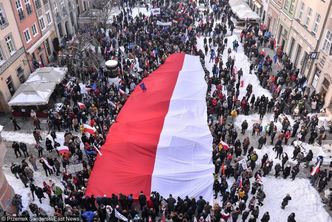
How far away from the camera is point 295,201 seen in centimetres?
1848

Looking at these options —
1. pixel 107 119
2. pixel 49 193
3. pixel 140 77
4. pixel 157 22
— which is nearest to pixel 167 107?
pixel 107 119

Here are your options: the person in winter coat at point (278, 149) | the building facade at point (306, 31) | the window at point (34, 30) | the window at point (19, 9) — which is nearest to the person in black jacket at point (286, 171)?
the person in winter coat at point (278, 149)

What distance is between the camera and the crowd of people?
16.8m

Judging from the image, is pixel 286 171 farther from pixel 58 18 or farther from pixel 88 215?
pixel 58 18

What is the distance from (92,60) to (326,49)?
2018 cm

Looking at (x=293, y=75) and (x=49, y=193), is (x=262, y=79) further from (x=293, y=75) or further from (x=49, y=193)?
(x=49, y=193)

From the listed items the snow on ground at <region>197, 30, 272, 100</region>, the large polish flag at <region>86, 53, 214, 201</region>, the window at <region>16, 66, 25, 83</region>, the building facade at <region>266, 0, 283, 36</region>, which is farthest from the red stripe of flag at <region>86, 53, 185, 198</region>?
the building facade at <region>266, 0, 283, 36</region>

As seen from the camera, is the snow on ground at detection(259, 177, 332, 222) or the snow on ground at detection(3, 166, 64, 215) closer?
the snow on ground at detection(259, 177, 332, 222)

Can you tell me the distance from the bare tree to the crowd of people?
4.41ft

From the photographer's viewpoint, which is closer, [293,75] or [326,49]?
[326,49]

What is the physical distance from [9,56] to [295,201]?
23686mm

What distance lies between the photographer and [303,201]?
18469 mm

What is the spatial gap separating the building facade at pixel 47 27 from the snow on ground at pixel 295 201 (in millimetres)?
25420

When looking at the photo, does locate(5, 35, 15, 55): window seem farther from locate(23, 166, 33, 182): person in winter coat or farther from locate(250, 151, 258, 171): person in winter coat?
locate(250, 151, 258, 171): person in winter coat
